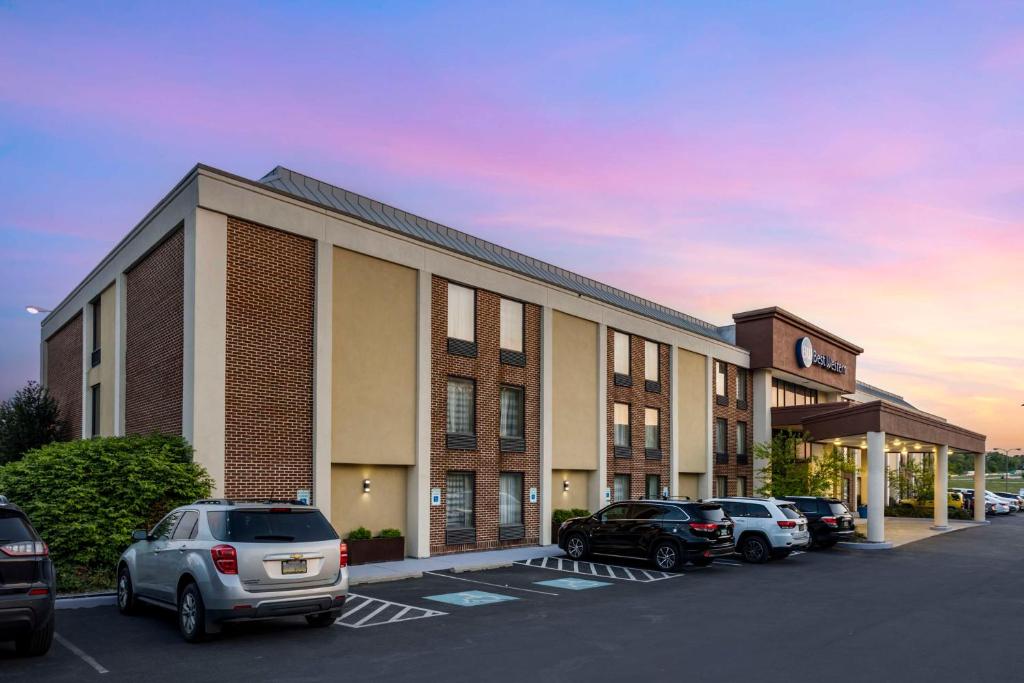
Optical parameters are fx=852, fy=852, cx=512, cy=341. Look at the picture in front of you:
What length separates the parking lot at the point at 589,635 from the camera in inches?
384

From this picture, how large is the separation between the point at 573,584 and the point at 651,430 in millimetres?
16075

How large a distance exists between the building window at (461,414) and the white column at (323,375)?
4483 millimetres

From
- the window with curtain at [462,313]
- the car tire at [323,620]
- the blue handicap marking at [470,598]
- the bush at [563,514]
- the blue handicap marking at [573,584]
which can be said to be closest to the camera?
the car tire at [323,620]

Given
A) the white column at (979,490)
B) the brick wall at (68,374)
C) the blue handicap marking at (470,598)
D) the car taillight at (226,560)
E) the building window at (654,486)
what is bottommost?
the white column at (979,490)

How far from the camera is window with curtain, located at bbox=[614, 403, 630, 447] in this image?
102 feet

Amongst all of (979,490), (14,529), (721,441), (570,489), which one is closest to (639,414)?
(570,489)

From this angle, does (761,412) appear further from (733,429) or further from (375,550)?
(375,550)

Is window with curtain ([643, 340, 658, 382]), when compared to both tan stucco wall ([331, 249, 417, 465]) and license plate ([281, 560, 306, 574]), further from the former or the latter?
license plate ([281, 560, 306, 574])

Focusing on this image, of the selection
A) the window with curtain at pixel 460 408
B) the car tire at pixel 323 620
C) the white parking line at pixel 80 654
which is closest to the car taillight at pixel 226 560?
the white parking line at pixel 80 654

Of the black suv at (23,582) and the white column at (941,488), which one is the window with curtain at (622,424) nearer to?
the white column at (941,488)

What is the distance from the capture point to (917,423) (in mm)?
36875

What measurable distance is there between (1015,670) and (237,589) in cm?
949

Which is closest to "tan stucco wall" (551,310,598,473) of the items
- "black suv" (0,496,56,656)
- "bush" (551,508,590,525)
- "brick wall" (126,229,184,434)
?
"bush" (551,508,590,525)

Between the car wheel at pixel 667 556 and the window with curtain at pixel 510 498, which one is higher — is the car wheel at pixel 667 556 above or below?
below
